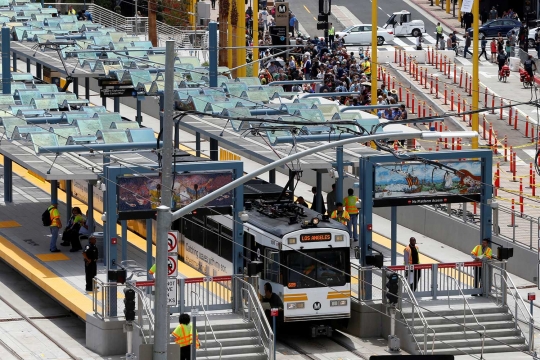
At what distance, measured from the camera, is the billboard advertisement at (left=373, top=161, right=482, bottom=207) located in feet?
114

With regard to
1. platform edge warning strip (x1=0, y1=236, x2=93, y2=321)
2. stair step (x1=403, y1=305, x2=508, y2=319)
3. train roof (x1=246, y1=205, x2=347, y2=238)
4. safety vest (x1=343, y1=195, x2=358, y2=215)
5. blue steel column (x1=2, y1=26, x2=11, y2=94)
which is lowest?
stair step (x1=403, y1=305, x2=508, y2=319)

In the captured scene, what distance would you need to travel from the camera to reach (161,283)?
26.0 metres

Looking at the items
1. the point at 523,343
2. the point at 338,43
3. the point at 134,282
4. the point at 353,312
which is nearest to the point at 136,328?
the point at 134,282

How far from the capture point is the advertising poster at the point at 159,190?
33.3 meters

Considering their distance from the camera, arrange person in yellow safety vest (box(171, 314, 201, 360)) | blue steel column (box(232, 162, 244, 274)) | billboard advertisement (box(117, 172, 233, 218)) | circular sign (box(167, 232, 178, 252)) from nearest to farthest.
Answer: person in yellow safety vest (box(171, 314, 201, 360))
circular sign (box(167, 232, 178, 252))
billboard advertisement (box(117, 172, 233, 218))
blue steel column (box(232, 162, 244, 274))

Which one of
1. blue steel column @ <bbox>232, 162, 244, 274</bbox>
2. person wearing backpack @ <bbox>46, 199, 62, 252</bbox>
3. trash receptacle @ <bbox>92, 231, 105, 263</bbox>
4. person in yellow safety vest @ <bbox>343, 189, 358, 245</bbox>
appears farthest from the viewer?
person in yellow safety vest @ <bbox>343, 189, 358, 245</bbox>

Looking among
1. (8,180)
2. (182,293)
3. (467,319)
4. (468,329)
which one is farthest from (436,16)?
(182,293)

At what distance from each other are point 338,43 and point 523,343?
131 feet

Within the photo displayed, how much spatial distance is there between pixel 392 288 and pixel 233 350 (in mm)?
3831

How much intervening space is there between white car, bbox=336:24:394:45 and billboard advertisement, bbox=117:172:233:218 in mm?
46630

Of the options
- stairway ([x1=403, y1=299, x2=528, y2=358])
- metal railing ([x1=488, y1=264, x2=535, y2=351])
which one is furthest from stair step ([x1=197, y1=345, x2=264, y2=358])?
metal railing ([x1=488, y1=264, x2=535, y2=351])

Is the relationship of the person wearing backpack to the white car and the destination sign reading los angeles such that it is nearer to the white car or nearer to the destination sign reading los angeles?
the destination sign reading los angeles

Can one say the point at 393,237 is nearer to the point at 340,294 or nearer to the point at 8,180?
the point at 340,294

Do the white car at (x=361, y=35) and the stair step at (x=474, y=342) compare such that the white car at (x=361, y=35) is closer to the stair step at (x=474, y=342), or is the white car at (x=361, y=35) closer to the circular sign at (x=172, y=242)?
the stair step at (x=474, y=342)
